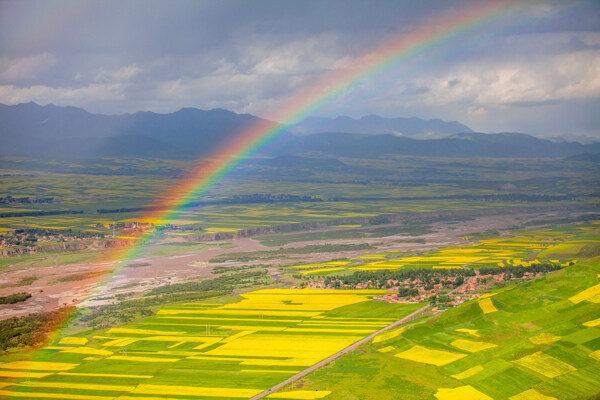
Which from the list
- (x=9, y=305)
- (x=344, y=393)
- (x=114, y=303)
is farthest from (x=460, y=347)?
(x=9, y=305)

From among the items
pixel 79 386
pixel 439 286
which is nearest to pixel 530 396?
pixel 79 386

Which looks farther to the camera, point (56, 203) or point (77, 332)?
point (56, 203)

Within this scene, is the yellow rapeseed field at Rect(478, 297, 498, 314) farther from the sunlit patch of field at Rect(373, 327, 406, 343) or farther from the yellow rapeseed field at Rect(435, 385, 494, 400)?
the yellow rapeseed field at Rect(435, 385, 494, 400)

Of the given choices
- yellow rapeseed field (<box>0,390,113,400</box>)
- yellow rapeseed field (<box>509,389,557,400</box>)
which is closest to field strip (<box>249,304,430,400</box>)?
yellow rapeseed field (<box>0,390,113,400</box>)

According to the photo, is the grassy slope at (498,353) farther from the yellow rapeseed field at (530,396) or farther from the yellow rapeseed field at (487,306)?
the yellow rapeseed field at (487,306)

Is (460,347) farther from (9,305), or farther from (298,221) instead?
(298,221)
